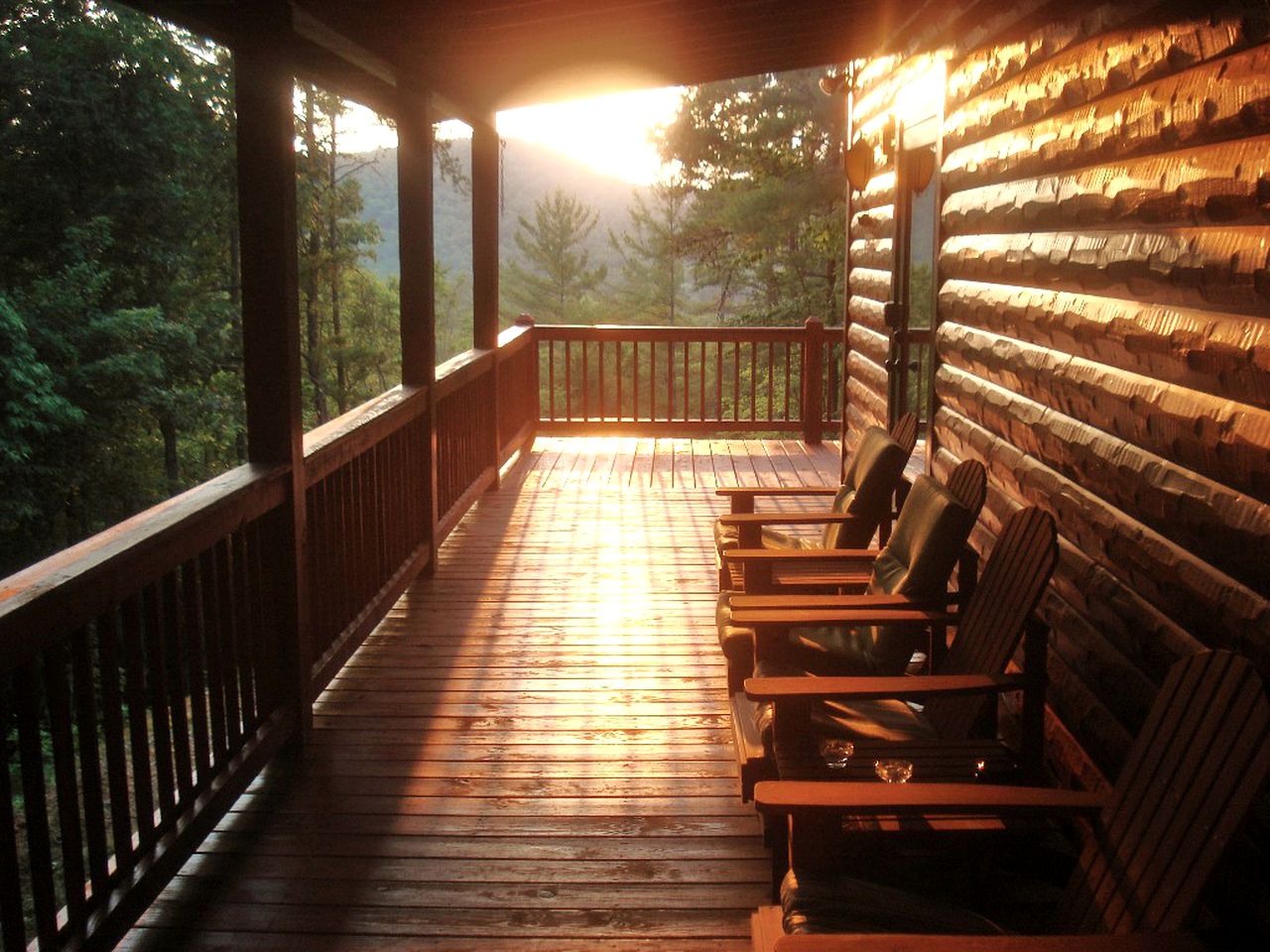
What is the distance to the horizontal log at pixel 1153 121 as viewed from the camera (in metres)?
2.08

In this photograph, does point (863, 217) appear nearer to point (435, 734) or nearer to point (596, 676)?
point (596, 676)

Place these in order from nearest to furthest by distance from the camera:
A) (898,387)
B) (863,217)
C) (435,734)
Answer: (435,734) < (898,387) < (863,217)

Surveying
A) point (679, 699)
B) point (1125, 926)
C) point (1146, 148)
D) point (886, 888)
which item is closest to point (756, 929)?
point (886, 888)

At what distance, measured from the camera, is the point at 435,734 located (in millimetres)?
3822

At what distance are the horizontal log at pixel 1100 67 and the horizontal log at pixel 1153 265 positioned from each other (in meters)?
0.33

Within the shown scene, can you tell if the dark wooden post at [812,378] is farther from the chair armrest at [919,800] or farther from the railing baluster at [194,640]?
the chair armrest at [919,800]

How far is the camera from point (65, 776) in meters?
2.28

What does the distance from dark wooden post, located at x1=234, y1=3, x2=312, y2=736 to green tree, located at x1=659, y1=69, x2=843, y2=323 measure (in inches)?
619

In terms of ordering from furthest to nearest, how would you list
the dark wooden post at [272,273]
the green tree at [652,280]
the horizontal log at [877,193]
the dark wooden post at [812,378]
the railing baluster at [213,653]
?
the green tree at [652,280], the dark wooden post at [812,378], the horizontal log at [877,193], the dark wooden post at [272,273], the railing baluster at [213,653]

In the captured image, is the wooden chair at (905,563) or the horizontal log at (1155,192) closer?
the horizontal log at (1155,192)

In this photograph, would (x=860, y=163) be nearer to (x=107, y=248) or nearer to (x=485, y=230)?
(x=485, y=230)

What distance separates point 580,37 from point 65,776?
13.2 feet

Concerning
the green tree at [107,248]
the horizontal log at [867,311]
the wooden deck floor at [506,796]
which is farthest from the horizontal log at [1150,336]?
the green tree at [107,248]

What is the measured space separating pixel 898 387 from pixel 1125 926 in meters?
4.20
